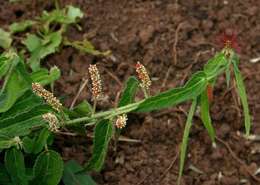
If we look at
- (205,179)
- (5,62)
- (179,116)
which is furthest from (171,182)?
(5,62)

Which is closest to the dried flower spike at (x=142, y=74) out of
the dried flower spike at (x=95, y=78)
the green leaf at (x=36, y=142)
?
the dried flower spike at (x=95, y=78)

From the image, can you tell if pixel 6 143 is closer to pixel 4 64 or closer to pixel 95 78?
pixel 4 64

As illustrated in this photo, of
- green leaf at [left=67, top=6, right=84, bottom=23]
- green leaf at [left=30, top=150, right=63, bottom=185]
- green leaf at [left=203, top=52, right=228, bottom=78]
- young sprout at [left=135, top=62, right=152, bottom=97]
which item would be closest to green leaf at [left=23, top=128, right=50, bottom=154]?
green leaf at [left=30, top=150, right=63, bottom=185]

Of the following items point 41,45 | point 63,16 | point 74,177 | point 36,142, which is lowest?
point 74,177

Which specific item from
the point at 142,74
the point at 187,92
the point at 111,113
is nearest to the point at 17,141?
the point at 111,113

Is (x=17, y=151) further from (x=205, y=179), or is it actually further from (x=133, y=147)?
(x=205, y=179)

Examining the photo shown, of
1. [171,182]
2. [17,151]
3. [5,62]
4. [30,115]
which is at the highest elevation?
[5,62]

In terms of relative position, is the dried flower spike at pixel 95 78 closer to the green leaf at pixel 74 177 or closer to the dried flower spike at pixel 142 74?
the dried flower spike at pixel 142 74
